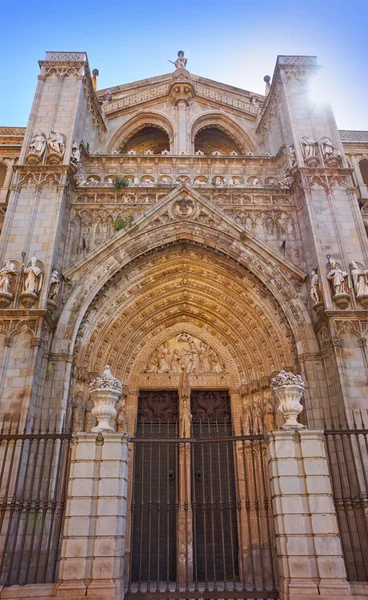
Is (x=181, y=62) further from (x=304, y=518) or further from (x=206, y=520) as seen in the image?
(x=304, y=518)

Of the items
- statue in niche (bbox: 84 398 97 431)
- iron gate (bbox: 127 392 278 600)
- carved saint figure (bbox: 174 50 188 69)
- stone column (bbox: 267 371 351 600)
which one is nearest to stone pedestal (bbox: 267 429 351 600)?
stone column (bbox: 267 371 351 600)

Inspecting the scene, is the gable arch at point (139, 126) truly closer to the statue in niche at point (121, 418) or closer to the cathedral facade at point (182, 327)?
the cathedral facade at point (182, 327)

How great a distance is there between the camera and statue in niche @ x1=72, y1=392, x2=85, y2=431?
11.9 meters

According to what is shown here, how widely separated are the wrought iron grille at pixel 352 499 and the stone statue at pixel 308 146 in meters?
9.16

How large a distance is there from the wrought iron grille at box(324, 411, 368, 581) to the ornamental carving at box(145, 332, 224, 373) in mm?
5103

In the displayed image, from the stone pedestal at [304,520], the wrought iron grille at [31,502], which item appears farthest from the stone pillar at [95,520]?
the stone pedestal at [304,520]

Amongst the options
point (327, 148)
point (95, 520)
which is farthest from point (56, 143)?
point (95, 520)

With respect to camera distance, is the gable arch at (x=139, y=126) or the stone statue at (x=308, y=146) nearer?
the stone statue at (x=308, y=146)

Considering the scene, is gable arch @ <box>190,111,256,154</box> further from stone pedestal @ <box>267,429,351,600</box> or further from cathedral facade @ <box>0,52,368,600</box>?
A: stone pedestal @ <box>267,429,351,600</box>

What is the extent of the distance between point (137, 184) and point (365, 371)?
9.82m

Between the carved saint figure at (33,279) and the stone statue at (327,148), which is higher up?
the stone statue at (327,148)

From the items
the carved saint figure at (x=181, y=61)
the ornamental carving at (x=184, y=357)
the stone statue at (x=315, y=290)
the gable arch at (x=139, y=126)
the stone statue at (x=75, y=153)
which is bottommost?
the ornamental carving at (x=184, y=357)

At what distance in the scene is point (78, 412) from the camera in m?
12.1

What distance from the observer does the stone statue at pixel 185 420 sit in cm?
1331
